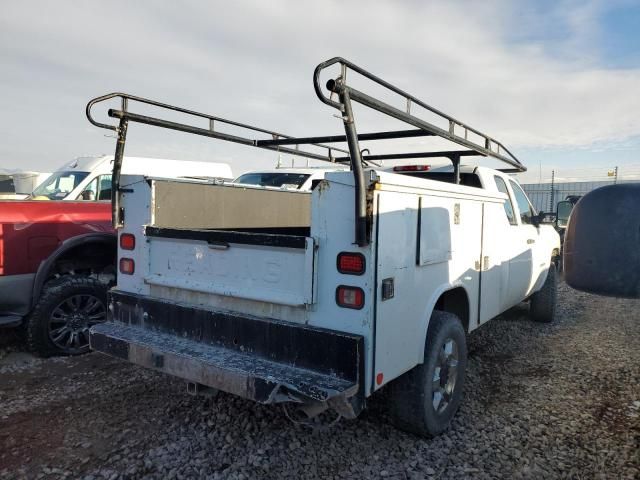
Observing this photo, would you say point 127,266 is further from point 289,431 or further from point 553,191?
point 553,191

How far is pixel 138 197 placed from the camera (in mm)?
3617

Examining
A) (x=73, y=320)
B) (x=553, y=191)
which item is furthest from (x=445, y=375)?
(x=553, y=191)

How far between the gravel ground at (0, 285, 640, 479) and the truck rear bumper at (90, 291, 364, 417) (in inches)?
23.6

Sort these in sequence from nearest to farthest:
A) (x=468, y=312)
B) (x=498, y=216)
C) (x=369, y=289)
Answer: (x=369, y=289)
(x=468, y=312)
(x=498, y=216)

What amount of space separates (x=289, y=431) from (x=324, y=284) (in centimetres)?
131

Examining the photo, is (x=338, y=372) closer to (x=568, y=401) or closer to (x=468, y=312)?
(x=468, y=312)

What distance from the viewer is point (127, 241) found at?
3.69 meters

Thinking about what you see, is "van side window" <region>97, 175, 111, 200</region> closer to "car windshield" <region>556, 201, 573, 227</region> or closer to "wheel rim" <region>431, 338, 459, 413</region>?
"wheel rim" <region>431, 338, 459, 413</region>

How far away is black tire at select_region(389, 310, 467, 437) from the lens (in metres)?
3.12

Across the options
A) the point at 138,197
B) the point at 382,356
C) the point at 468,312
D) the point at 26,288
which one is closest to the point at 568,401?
the point at 468,312

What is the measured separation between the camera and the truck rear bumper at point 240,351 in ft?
8.56

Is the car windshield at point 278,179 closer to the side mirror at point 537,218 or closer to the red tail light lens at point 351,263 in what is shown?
the side mirror at point 537,218

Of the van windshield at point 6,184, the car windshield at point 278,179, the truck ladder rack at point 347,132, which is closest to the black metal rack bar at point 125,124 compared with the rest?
the truck ladder rack at point 347,132

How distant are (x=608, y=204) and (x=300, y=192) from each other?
389 centimetres
